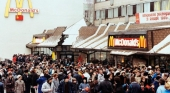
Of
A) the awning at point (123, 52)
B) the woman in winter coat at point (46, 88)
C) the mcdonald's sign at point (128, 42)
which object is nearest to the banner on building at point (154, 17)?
the mcdonald's sign at point (128, 42)

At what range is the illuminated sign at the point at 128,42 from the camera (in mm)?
24550

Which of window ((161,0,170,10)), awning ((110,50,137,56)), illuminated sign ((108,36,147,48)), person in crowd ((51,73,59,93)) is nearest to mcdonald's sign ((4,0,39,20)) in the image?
window ((161,0,170,10))

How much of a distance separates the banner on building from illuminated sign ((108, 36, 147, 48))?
3530 mm

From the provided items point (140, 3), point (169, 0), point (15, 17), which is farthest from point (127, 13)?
point (15, 17)

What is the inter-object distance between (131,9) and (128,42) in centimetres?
1721

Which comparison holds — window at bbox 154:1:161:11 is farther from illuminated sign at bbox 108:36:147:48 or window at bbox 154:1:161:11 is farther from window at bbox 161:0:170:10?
illuminated sign at bbox 108:36:147:48

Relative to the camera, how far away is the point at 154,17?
2972cm

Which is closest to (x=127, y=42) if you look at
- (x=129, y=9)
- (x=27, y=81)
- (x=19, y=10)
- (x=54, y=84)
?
(x=27, y=81)

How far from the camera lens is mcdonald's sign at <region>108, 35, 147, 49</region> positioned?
966 inches

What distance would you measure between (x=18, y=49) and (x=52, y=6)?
798 centimetres

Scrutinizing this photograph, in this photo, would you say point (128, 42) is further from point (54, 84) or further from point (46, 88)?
point (46, 88)

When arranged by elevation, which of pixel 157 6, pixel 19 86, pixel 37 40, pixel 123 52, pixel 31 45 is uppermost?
pixel 157 6

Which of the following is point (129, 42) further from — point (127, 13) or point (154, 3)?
point (127, 13)

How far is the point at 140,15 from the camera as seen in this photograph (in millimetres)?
31266
